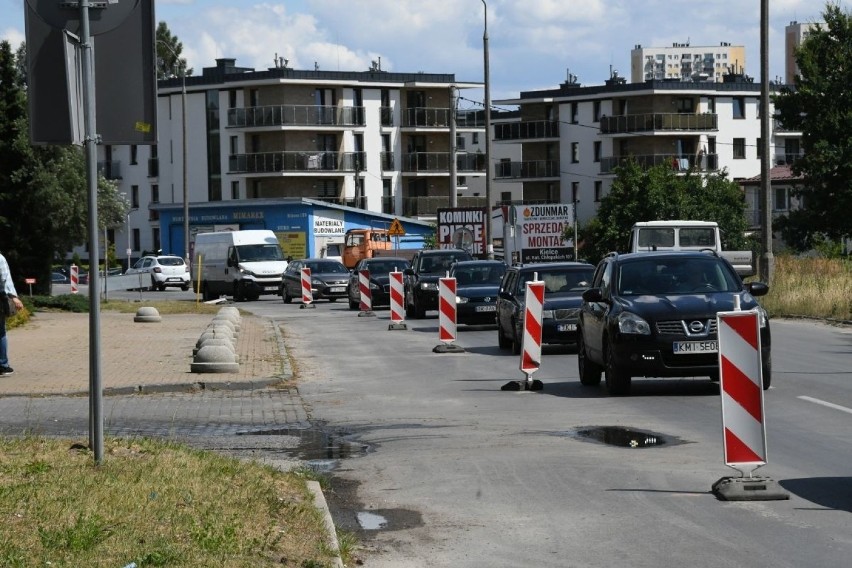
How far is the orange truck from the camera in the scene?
78.6m

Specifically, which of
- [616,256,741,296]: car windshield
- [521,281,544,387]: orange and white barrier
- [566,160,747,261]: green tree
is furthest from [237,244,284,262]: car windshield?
[616,256,741,296]: car windshield

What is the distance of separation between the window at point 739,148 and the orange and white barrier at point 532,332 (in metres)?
85.1

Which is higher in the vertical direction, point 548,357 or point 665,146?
point 665,146

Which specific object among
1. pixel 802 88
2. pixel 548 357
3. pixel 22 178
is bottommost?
pixel 548 357

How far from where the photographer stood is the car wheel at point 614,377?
16312mm

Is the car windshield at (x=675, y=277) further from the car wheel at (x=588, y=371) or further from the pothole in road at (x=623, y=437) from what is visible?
the pothole in road at (x=623, y=437)

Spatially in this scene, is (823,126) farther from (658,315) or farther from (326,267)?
(658,315)

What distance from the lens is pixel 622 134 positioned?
9725 cm

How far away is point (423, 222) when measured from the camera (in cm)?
8938

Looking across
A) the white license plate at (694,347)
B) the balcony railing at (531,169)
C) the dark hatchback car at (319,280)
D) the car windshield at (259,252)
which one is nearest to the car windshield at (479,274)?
the dark hatchback car at (319,280)

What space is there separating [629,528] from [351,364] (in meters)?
14.5

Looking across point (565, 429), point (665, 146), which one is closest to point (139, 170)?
point (665, 146)

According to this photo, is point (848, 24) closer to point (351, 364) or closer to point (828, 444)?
point (351, 364)

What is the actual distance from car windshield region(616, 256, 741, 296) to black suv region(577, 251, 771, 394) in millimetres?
10
